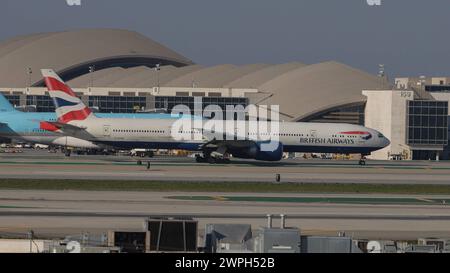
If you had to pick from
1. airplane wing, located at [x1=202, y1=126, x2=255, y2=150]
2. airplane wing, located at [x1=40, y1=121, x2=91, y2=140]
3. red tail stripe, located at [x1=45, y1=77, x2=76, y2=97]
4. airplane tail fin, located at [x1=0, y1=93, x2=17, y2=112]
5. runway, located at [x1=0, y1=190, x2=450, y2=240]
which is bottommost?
runway, located at [x1=0, y1=190, x2=450, y2=240]

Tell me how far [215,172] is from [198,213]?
3654 centimetres

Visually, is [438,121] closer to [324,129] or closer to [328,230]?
[324,129]

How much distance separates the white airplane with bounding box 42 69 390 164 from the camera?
323ft

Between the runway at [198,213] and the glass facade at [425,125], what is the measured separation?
79365mm

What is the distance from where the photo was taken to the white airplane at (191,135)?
98312 millimetres

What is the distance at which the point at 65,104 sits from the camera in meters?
101

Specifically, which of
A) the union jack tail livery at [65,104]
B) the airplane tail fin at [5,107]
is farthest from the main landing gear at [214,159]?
the airplane tail fin at [5,107]

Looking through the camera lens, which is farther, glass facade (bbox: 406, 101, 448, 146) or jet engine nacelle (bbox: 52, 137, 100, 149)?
glass facade (bbox: 406, 101, 448, 146)

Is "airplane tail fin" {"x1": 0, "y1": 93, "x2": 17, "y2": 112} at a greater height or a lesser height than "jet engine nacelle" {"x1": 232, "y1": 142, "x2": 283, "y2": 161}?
greater

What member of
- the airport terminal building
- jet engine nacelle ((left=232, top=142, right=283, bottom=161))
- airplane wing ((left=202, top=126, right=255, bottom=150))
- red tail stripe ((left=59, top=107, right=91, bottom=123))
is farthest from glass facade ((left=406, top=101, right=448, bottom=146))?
red tail stripe ((left=59, top=107, right=91, bottom=123))

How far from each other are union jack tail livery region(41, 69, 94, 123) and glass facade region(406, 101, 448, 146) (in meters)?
54.7

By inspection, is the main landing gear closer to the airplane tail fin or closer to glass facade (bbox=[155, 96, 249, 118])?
the airplane tail fin

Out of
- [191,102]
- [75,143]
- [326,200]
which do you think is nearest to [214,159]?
[75,143]

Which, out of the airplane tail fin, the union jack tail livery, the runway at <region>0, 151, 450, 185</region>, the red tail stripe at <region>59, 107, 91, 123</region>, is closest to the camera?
the runway at <region>0, 151, 450, 185</region>
